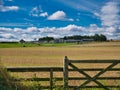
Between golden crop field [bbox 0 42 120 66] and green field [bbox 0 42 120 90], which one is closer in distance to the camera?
green field [bbox 0 42 120 90]

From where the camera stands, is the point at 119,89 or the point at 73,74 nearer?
the point at 119,89

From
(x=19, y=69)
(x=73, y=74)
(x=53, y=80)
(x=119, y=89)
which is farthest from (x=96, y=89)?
(x=73, y=74)

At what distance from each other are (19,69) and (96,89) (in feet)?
10.9

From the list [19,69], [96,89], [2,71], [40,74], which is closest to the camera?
[2,71]

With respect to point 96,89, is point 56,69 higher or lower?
higher

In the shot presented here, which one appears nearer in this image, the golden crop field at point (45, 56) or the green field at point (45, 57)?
the green field at point (45, 57)

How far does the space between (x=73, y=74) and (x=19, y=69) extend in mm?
10931

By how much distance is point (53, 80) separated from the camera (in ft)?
40.3

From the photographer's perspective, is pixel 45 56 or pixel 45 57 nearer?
pixel 45 57

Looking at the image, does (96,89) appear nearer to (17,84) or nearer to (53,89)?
(53,89)

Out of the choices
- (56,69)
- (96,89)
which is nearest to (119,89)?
(96,89)

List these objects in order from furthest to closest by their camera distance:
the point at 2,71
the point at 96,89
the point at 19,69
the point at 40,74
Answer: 1. the point at 40,74
2. the point at 96,89
3. the point at 19,69
4. the point at 2,71

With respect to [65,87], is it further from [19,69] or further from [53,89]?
[19,69]

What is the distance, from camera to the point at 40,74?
76.8 ft
